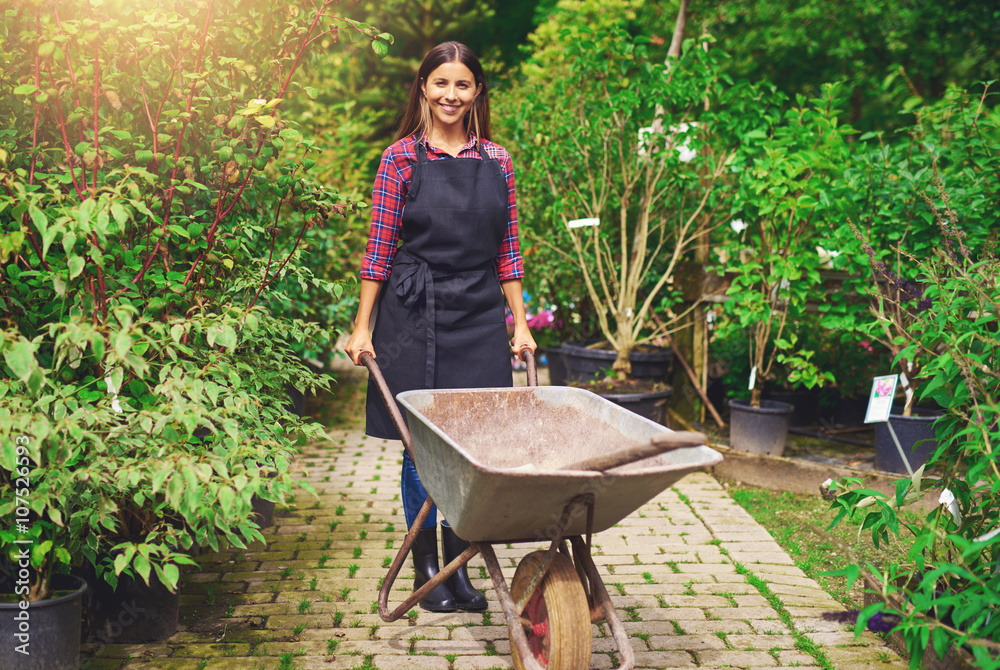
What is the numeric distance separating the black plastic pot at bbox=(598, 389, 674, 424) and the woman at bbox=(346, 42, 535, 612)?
78.7 inches

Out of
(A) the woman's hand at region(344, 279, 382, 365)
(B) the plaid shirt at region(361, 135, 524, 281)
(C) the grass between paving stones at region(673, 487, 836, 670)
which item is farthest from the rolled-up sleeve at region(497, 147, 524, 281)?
(C) the grass between paving stones at region(673, 487, 836, 670)

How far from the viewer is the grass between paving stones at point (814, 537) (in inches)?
126

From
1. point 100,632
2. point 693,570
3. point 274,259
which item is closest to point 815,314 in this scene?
point 693,570

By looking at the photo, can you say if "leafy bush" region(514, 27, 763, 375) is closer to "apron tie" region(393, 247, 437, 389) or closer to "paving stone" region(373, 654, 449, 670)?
"apron tie" region(393, 247, 437, 389)

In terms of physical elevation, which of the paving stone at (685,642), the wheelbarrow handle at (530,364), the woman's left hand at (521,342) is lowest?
the paving stone at (685,642)

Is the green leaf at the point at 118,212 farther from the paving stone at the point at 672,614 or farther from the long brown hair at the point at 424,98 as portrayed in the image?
the paving stone at the point at 672,614

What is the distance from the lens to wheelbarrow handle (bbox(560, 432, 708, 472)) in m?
1.61

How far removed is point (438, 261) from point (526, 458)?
77 centimetres

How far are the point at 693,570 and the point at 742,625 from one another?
507mm

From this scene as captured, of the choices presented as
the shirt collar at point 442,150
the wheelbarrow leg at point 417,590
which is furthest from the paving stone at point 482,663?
the shirt collar at point 442,150

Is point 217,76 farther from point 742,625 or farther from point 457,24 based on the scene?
point 457,24

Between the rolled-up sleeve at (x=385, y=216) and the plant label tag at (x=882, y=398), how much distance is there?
2436 millimetres

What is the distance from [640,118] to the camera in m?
5.21

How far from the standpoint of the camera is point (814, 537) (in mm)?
3752
